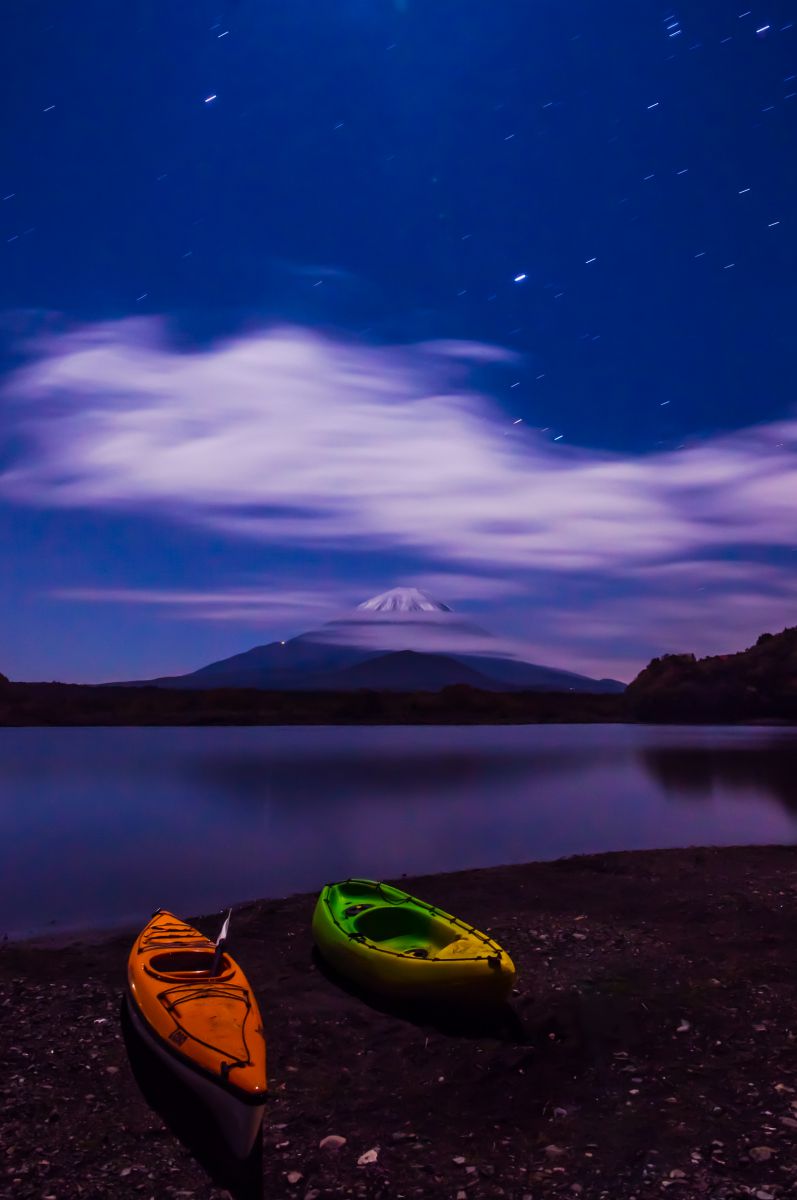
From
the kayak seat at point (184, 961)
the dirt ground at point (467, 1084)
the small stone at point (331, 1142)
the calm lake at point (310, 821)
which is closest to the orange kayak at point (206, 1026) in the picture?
the kayak seat at point (184, 961)

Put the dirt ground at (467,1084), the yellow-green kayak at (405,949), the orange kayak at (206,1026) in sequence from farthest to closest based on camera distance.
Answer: the yellow-green kayak at (405,949) < the orange kayak at (206,1026) < the dirt ground at (467,1084)

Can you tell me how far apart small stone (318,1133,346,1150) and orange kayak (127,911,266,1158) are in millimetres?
958

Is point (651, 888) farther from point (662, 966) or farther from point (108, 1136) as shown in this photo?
point (108, 1136)

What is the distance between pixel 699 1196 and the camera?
7.69 metres

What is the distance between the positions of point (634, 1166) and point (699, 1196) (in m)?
0.70

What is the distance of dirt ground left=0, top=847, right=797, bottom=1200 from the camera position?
8273mm

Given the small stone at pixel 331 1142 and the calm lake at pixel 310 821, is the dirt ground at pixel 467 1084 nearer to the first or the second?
the small stone at pixel 331 1142

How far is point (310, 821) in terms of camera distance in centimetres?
4759

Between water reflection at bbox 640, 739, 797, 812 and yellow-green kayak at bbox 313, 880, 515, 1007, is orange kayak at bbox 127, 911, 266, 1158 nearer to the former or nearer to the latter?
yellow-green kayak at bbox 313, 880, 515, 1007

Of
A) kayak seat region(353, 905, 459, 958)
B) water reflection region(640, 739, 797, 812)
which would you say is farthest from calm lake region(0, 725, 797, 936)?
kayak seat region(353, 905, 459, 958)

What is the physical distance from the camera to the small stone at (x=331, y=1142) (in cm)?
897

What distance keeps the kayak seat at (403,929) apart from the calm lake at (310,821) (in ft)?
33.4

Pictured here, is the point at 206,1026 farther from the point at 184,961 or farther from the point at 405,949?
the point at 405,949

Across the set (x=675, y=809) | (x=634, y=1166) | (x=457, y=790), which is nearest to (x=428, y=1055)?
(x=634, y=1166)
